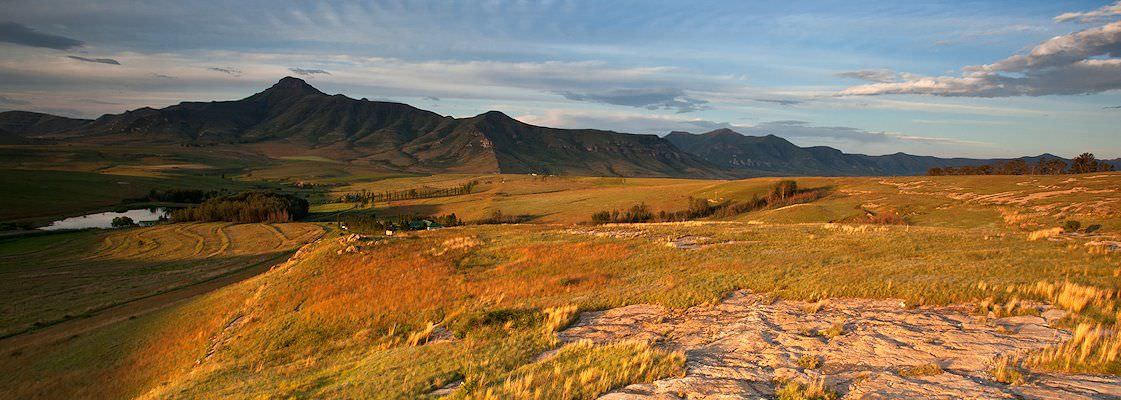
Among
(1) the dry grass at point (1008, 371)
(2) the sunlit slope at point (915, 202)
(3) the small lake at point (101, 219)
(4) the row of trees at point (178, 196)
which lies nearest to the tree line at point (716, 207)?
(2) the sunlit slope at point (915, 202)

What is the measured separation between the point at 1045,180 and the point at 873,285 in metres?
99.2

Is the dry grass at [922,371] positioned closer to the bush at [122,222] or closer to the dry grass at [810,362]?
the dry grass at [810,362]

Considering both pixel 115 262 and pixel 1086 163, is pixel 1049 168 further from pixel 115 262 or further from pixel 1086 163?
pixel 115 262

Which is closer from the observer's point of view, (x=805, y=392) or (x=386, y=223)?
(x=805, y=392)

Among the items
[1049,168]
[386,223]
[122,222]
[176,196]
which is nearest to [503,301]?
[386,223]

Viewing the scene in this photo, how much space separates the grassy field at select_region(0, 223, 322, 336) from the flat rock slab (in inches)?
2159

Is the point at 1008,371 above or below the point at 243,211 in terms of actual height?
above

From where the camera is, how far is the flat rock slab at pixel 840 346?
984 centimetres

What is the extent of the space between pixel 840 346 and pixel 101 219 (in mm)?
192494

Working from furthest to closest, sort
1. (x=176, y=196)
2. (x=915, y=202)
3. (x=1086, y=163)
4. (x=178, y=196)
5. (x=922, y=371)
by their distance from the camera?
(x=178, y=196) < (x=176, y=196) < (x=1086, y=163) < (x=915, y=202) < (x=922, y=371)

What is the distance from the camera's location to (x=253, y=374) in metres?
18.3

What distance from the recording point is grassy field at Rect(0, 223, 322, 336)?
4944cm

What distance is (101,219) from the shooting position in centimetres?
14275

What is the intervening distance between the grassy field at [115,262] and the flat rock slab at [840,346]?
54831 millimetres
